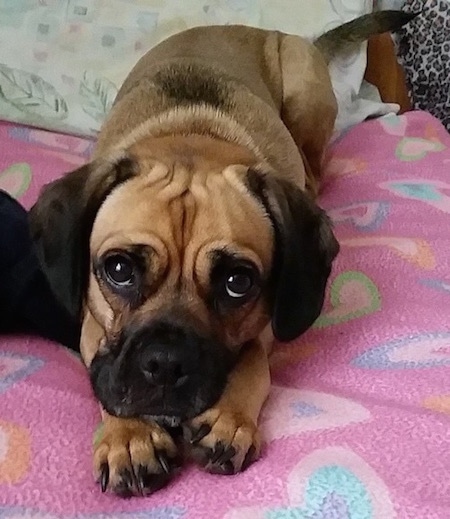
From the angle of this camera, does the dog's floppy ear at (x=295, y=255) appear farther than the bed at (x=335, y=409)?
Yes

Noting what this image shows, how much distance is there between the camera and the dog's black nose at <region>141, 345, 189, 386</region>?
1324mm

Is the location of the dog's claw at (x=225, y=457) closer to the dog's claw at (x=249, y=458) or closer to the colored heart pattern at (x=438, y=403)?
the dog's claw at (x=249, y=458)

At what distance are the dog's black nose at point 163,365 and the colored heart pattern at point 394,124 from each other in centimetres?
190

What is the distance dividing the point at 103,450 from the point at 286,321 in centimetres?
43

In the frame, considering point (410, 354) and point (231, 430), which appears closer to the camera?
point (231, 430)

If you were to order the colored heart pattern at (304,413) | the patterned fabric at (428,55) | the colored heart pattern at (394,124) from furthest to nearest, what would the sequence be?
the patterned fabric at (428,55), the colored heart pattern at (394,124), the colored heart pattern at (304,413)

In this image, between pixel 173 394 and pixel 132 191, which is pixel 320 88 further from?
pixel 173 394

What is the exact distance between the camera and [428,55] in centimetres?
326

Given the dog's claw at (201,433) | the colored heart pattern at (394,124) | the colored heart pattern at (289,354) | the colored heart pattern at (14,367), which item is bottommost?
the colored heart pattern at (394,124)

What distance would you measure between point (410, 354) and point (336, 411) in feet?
1.01

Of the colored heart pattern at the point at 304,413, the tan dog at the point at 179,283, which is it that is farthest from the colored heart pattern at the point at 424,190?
the colored heart pattern at the point at 304,413

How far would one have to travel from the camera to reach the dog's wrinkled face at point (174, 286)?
4.43 ft

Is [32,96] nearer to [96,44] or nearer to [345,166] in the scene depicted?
[96,44]

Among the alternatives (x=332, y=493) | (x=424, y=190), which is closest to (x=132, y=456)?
(x=332, y=493)
